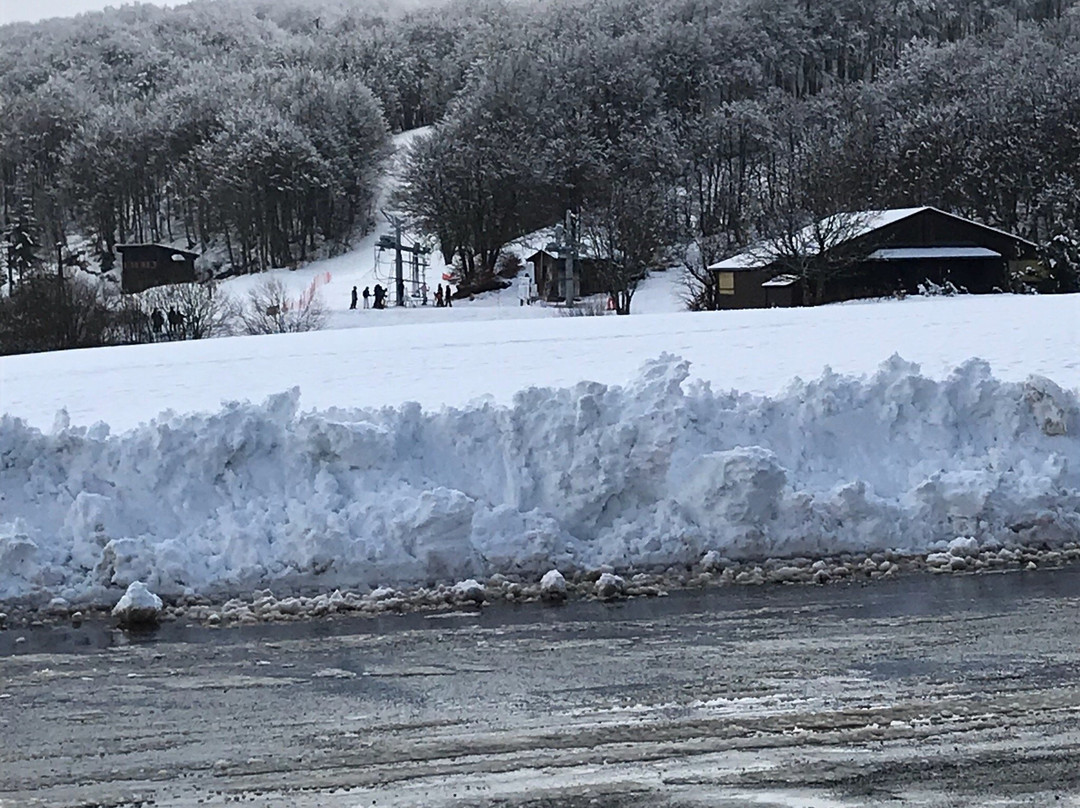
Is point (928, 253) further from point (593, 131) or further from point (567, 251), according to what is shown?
point (593, 131)

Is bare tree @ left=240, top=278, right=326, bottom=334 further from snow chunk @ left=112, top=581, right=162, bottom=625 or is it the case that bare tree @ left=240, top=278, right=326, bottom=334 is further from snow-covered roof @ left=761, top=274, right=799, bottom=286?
snow chunk @ left=112, top=581, right=162, bottom=625

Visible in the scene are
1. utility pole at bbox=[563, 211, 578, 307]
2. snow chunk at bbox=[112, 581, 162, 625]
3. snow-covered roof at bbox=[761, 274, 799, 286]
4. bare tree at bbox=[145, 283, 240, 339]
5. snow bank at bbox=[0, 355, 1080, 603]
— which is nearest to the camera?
snow chunk at bbox=[112, 581, 162, 625]

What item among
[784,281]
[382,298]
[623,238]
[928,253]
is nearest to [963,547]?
[784,281]

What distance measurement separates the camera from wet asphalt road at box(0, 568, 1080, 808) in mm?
5719

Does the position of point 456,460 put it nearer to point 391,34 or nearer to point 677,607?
point 677,607

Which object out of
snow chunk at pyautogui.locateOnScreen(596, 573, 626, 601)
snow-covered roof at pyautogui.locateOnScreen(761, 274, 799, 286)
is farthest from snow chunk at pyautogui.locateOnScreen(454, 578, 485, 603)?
snow-covered roof at pyautogui.locateOnScreen(761, 274, 799, 286)

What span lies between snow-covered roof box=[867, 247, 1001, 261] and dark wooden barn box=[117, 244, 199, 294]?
53.6 meters

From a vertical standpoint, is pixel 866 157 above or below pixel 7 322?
above

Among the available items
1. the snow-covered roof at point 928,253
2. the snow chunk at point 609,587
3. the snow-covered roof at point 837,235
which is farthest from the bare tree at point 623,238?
the snow chunk at point 609,587

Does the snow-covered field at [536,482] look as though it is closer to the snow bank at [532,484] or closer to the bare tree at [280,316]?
the snow bank at [532,484]

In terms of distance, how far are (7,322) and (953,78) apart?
69.0m

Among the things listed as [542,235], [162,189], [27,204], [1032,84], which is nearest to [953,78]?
[1032,84]

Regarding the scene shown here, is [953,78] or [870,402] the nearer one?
[870,402]

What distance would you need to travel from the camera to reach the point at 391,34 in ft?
515
